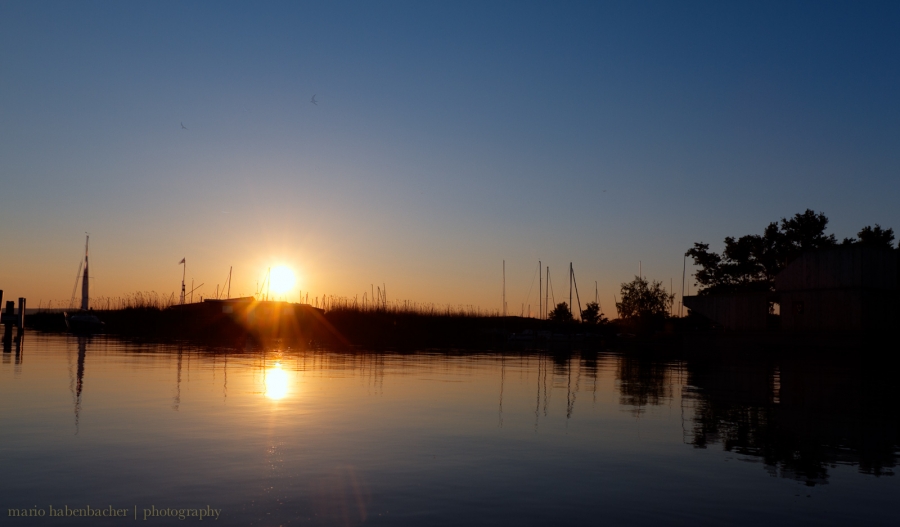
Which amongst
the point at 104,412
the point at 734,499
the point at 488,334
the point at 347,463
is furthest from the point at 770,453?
the point at 488,334

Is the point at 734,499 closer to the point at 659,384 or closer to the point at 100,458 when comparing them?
the point at 100,458

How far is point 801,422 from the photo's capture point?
14594 millimetres

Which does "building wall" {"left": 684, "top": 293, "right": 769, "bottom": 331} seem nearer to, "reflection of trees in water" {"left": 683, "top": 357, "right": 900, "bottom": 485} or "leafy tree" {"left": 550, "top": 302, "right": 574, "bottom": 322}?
"reflection of trees in water" {"left": 683, "top": 357, "right": 900, "bottom": 485}

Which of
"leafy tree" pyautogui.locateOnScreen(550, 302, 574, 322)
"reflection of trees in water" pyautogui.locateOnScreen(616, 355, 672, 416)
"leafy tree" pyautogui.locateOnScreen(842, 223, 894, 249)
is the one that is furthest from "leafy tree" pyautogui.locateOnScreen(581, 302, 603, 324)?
"reflection of trees in water" pyautogui.locateOnScreen(616, 355, 672, 416)

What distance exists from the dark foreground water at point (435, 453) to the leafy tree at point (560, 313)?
3926 inches

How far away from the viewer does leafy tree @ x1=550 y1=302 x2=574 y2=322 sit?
120 meters

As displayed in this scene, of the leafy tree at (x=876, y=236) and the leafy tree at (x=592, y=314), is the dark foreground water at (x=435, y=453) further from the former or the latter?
the leafy tree at (x=592, y=314)

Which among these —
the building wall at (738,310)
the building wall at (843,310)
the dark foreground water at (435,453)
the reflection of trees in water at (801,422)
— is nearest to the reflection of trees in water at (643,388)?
the dark foreground water at (435,453)

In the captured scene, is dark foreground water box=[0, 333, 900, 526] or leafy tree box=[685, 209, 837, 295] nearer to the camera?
dark foreground water box=[0, 333, 900, 526]

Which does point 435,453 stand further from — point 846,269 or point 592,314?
point 592,314

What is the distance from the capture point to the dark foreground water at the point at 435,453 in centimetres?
766

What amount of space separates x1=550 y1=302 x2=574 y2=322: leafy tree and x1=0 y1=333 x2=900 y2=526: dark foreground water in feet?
327

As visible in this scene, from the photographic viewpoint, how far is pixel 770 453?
11.2 m

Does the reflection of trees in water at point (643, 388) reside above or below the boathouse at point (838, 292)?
below
